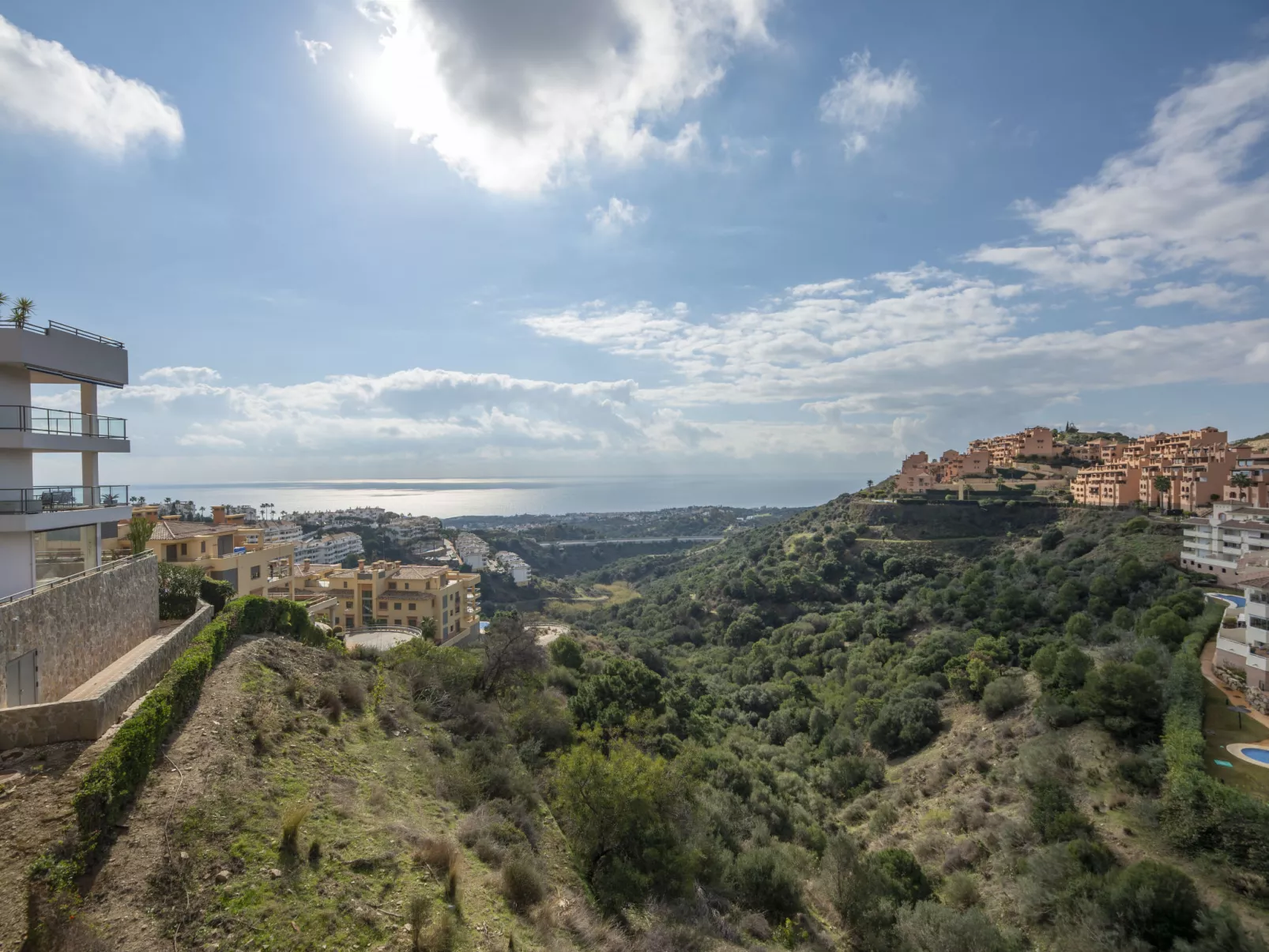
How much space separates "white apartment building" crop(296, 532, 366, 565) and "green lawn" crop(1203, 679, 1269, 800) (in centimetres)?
8012

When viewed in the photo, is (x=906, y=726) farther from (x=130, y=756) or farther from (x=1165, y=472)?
(x=1165, y=472)

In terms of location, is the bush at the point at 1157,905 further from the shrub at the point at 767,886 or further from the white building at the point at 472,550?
the white building at the point at 472,550

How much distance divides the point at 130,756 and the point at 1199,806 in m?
19.7

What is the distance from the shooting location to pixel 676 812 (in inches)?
514

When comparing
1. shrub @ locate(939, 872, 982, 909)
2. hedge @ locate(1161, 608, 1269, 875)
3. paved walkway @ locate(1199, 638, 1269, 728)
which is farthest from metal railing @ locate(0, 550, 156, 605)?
paved walkway @ locate(1199, 638, 1269, 728)

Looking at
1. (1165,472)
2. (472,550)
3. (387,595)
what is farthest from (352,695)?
(472,550)

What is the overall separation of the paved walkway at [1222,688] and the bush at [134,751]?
24881 millimetres

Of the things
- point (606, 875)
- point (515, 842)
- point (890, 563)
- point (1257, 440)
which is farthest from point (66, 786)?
point (1257, 440)

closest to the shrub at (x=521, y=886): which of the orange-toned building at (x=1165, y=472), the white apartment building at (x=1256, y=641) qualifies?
the white apartment building at (x=1256, y=641)

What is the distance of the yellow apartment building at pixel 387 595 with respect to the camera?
1351 inches

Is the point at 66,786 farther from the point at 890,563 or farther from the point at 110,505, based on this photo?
the point at 890,563

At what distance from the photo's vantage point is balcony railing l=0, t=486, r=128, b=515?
1085cm

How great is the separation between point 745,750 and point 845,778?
4229mm

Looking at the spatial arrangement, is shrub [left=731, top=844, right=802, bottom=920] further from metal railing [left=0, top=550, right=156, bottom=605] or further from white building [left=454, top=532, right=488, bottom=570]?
white building [left=454, top=532, right=488, bottom=570]
